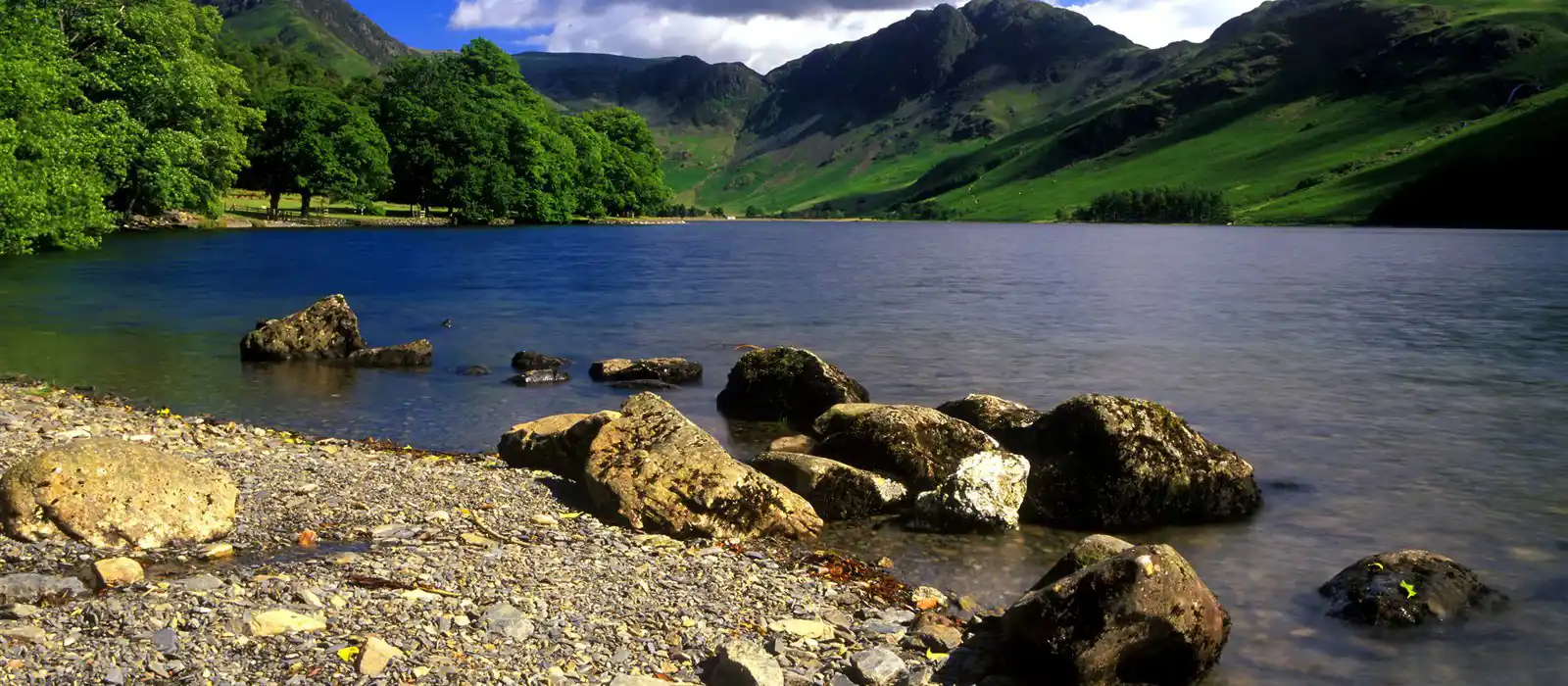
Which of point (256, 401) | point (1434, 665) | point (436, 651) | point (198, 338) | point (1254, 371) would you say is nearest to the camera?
point (436, 651)

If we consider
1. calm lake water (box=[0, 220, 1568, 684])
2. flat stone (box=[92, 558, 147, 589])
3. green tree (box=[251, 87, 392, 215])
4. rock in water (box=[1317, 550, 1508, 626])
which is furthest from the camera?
green tree (box=[251, 87, 392, 215])

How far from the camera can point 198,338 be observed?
3647 cm

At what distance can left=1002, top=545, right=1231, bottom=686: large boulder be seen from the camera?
32.9 feet

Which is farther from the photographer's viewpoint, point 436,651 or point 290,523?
point 290,523

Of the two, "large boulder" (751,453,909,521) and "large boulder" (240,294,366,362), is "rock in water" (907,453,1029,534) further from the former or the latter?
"large boulder" (240,294,366,362)

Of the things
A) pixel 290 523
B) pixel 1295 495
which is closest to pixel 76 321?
pixel 290 523

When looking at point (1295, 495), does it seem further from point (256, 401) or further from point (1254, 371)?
point (256, 401)

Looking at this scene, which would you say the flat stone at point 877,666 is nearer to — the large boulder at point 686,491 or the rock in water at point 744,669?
the rock in water at point 744,669

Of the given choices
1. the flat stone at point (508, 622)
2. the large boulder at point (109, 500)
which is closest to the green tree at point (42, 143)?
the large boulder at point (109, 500)

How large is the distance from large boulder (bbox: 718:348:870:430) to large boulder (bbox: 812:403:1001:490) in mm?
4422

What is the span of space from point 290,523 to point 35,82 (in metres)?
55.3

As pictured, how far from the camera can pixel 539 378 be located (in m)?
29.7

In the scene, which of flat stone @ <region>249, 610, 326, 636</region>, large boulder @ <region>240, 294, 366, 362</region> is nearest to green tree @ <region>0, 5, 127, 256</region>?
large boulder @ <region>240, 294, 366, 362</region>

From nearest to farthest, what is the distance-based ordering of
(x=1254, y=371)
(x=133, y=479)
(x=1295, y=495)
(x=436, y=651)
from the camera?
(x=436, y=651) → (x=133, y=479) → (x=1295, y=495) → (x=1254, y=371)
